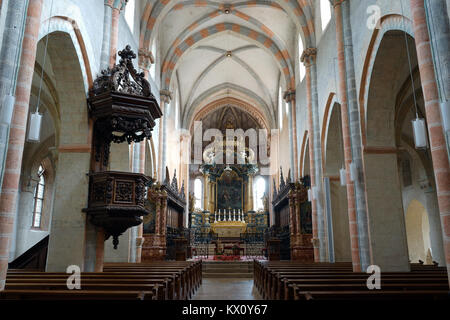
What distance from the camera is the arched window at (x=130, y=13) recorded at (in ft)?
47.0

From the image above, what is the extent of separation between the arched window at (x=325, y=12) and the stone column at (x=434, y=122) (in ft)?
27.8

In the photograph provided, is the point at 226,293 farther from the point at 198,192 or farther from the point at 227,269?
the point at 198,192

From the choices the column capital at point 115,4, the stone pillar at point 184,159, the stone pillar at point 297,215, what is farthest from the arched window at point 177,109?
the column capital at point 115,4

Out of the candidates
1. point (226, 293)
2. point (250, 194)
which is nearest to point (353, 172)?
point (226, 293)

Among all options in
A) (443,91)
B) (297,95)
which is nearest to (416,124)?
(443,91)

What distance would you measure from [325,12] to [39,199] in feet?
51.4

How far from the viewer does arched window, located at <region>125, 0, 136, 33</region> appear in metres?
14.3

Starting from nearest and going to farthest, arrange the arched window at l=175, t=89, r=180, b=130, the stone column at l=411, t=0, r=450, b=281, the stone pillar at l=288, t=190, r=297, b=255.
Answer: the stone column at l=411, t=0, r=450, b=281 < the stone pillar at l=288, t=190, r=297, b=255 < the arched window at l=175, t=89, r=180, b=130

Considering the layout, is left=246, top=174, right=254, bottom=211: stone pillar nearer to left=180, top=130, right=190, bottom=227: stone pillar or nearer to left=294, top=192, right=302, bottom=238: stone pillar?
left=180, top=130, right=190, bottom=227: stone pillar

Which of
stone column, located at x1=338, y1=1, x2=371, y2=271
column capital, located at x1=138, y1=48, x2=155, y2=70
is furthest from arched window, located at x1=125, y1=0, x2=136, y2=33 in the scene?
stone column, located at x1=338, y1=1, x2=371, y2=271

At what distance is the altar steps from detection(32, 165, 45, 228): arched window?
8414 mm

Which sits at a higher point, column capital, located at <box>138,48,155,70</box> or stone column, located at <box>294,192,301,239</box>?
column capital, located at <box>138,48,155,70</box>

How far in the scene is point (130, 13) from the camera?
14.7m
